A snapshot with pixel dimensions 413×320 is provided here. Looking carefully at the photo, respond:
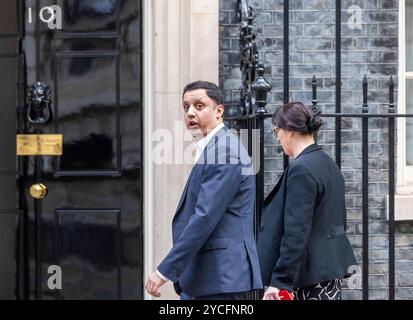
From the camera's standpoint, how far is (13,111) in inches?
249

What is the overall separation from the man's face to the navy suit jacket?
74 millimetres

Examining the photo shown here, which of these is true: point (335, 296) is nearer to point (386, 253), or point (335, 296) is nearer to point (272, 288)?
point (272, 288)

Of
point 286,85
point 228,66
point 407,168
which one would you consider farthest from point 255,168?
point 407,168

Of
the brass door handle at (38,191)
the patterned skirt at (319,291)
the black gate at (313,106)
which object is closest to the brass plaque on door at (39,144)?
the brass door handle at (38,191)

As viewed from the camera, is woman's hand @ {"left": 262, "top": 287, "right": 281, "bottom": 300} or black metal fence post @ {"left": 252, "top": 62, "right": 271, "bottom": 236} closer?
woman's hand @ {"left": 262, "top": 287, "right": 281, "bottom": 300}

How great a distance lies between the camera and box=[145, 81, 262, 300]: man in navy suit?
4320 mm

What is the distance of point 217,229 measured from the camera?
14.4ft

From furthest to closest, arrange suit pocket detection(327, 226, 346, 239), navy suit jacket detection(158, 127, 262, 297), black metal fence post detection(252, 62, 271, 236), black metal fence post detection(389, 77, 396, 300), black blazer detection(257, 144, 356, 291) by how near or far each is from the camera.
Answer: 1. black metal fence post detection(389, 77, 396, 300)
2. black metal fence post detection(252, 62, 271, 236)
3. suit pocket detection(327, 226, 346, 239)
4. black blazer detection(257, 144, 356, 291)
5. navy suit jacket detection(158, 127, 262, 297)

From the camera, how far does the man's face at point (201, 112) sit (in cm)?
452

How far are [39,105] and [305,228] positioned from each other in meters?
2.44

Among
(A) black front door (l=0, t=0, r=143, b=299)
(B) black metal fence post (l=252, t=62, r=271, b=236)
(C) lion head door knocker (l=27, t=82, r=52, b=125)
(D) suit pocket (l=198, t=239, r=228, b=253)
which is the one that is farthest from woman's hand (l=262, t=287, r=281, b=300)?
(C) lion head door knocker (l=27, t=82, r=52, b=125)

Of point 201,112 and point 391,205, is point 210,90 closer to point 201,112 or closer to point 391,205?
point 201,112

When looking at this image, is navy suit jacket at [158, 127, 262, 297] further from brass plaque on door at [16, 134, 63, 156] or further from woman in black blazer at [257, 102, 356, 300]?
brass plaque on door at [16, 134, 63, 156]

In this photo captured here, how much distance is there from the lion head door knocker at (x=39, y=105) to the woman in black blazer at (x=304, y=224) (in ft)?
6.75
